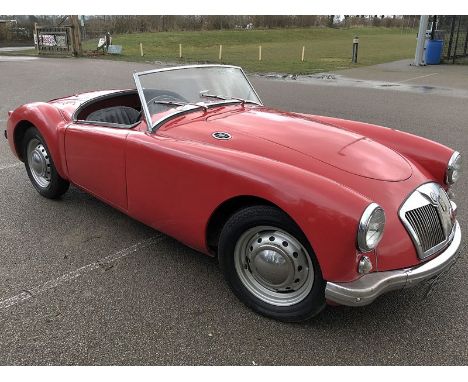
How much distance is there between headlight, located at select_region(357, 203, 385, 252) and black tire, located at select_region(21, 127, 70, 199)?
3008mm

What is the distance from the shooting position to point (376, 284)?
2.24 m

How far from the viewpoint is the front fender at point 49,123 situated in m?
3.86

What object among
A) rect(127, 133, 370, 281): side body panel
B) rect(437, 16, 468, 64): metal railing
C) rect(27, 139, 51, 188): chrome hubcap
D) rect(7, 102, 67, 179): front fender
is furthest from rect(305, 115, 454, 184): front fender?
rect(437, 16, 468, 64): metal railing

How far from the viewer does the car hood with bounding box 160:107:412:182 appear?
9.08 ft

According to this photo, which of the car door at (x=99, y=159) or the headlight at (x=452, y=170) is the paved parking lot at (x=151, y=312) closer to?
the car door at (x=99, y=159)

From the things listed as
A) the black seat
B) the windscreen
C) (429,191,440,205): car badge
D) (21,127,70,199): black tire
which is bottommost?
(21,127,70,199): black tire

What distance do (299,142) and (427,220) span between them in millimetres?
943

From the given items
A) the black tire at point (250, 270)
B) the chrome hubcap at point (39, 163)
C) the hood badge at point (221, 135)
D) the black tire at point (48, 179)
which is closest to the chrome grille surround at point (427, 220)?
the black tire at point (250, 270)

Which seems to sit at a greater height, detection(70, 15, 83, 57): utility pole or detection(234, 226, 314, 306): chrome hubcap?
detection(70, 15, 83, 57): utility pole

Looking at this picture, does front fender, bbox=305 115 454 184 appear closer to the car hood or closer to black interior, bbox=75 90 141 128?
the car hood

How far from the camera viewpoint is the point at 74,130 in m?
3.66

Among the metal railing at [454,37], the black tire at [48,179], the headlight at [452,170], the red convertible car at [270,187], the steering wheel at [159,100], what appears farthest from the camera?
the metal railing at [454,37]

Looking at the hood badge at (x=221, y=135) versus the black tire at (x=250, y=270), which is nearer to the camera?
the black tire at (x=250, y=270)

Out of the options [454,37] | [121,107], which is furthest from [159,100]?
[454,37]
